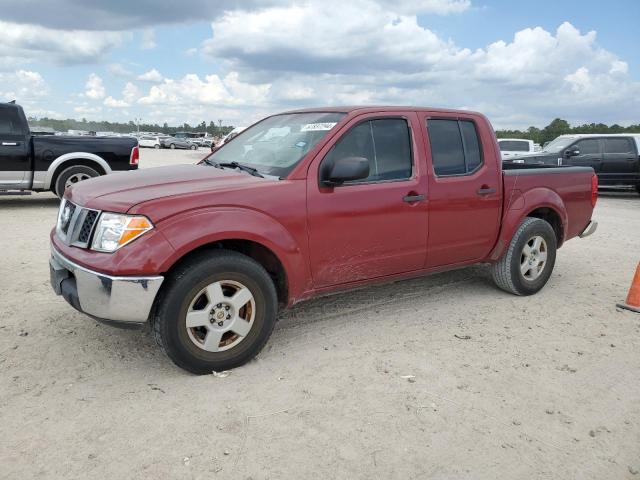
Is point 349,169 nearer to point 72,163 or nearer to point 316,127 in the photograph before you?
point 316,127

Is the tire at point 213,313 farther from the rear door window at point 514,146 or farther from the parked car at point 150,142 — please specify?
the parked car at point 150,142

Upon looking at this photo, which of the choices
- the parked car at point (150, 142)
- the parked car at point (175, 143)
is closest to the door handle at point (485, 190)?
the parked car at point (175, 143)

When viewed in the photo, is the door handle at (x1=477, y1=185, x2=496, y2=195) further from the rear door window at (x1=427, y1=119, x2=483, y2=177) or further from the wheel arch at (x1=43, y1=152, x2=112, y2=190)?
the wheel arch at (x1=43, y1=152, x2=112, y2=190)

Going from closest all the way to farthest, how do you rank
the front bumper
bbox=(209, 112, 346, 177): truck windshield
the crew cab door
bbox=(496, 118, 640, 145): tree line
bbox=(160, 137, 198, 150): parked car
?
the front bumper, bbox=(209, 112, 346, 177): truck windshield, the crew cab door, bbox=(496, 118, 640, 145): tree line, bbox=(160, 137, 198, 150): parked car

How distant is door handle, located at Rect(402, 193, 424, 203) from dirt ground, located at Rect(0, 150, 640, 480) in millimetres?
1031

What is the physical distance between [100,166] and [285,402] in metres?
8.45

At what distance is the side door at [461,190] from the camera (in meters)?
4.45

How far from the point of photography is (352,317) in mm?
4516

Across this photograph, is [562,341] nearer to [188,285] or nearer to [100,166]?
[188,285]

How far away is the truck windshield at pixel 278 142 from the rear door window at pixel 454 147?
93 cm

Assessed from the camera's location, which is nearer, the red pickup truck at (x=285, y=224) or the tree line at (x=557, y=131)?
the red pickup truck at (x=285, y=224)

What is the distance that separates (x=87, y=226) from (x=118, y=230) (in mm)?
307

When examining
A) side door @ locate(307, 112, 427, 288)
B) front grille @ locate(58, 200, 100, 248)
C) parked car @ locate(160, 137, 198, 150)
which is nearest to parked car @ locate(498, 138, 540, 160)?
side door @ locate(307, 112, 427, 288)

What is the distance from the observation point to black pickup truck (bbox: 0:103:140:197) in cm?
950
